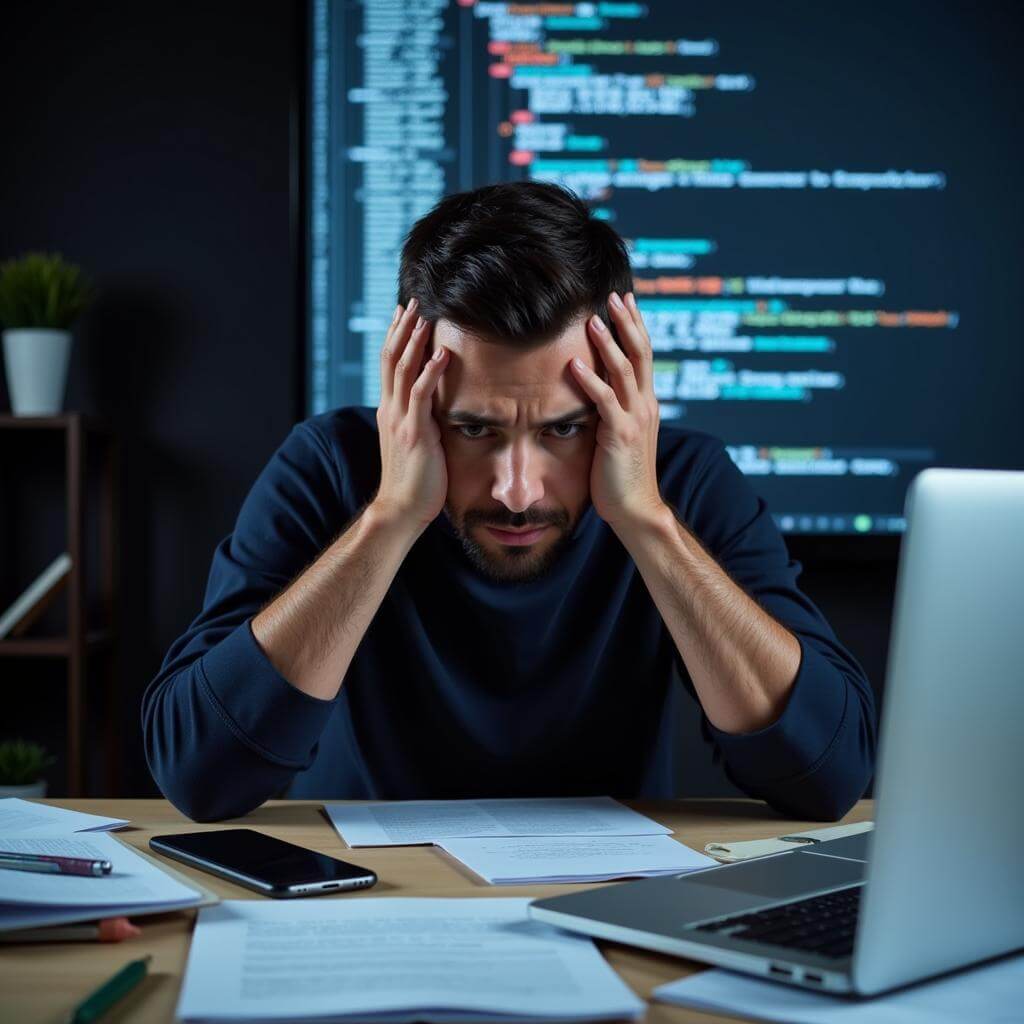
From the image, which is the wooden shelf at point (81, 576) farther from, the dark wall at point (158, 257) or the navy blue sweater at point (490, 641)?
the navy blue sweater at point (490, 641)

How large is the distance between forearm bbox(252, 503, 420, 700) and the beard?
86 mm

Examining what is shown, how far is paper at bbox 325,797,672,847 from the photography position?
1.08 metres

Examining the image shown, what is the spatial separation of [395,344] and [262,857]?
0.63m

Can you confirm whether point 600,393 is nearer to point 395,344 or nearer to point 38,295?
point 395,344

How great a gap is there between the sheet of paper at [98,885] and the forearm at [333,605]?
30 centimetres

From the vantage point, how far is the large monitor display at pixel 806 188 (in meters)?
2.51

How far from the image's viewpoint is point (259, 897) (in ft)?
2.90

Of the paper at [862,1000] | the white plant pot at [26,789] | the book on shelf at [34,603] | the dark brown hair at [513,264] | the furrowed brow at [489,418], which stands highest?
the dark brown hair at [513,264]

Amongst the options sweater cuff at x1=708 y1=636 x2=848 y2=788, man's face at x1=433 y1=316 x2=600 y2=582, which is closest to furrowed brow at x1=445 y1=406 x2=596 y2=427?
man's face at x1=433 y1=316 x2=600 y2=582

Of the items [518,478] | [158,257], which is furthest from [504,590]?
[158,257]

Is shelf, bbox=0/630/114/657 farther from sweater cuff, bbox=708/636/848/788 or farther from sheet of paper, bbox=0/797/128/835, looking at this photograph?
sweater cuff, bbox=708/636/848/788

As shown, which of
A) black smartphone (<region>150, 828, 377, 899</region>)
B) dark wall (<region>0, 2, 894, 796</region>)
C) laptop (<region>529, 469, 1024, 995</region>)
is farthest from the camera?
dark wall (<region>0, 2, 894, 796</region>)

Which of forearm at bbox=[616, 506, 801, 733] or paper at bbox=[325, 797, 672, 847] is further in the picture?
forearm at bbox=[616, 506, 801, 733]

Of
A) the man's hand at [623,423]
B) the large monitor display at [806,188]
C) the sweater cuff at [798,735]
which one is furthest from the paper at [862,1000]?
the large monitor display at [806,188]
